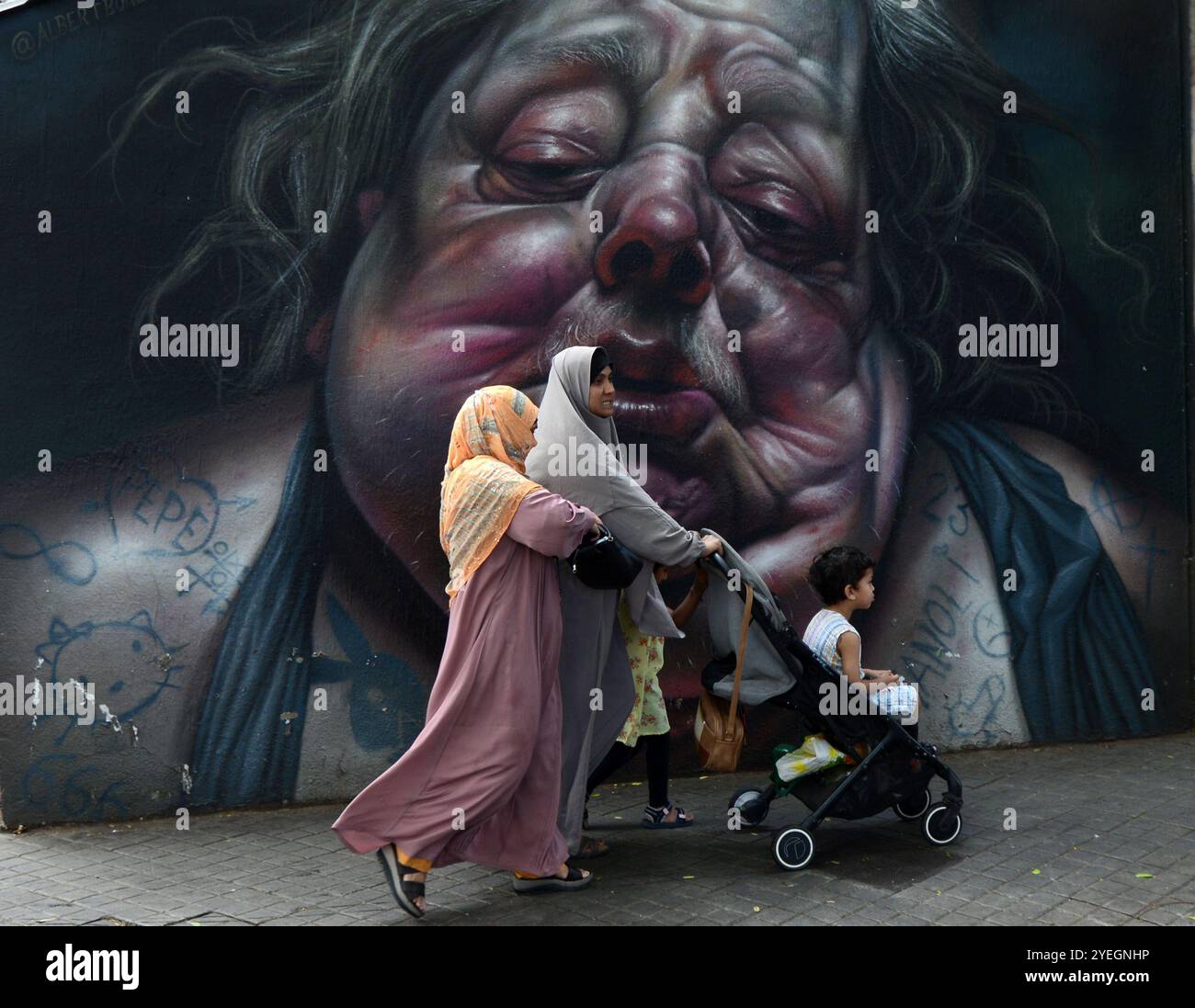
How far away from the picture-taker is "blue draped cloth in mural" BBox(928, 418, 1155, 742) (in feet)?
22.4

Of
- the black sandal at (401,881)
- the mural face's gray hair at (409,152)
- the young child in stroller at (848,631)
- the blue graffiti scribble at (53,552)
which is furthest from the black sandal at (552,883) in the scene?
the mural face's gray hair at (409,152)

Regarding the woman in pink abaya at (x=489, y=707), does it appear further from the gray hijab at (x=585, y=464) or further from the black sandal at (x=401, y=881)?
the gray hijab at (x=585, y=464)

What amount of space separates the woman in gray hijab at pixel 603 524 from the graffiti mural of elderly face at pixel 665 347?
52.9 inches

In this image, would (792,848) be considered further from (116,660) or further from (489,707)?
(116,660)

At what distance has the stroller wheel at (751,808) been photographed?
5.41 metres

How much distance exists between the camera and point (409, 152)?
20.0 feet

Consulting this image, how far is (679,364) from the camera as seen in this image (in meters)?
6.39

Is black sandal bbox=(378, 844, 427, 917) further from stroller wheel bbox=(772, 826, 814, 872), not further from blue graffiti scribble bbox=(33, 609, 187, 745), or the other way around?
blue graffiti scribble bbox=(33, 609, 187, 745)

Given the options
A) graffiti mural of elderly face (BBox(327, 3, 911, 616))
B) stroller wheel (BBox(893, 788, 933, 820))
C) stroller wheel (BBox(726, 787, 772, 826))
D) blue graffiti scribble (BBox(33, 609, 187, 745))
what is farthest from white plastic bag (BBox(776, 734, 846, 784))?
blue graffiti scribble (BBox(33, 609, 187, 745))

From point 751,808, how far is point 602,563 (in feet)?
4.79

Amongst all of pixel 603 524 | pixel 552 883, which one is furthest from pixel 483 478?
pixel 552 883

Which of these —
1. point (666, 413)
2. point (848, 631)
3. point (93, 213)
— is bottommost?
point (848, 631)

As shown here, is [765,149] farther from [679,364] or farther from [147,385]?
[147,385]

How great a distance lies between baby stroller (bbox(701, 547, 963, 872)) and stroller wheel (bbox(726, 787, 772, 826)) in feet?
0.96
